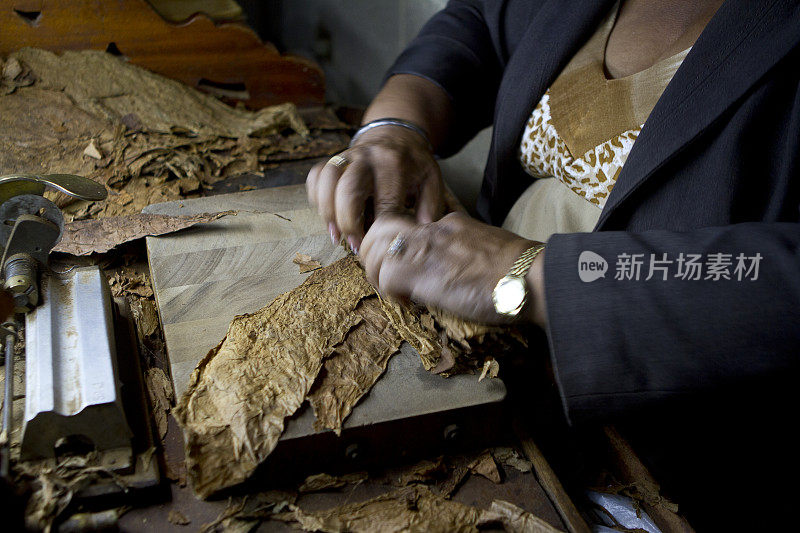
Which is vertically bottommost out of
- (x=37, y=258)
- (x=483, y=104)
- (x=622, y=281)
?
(x=622, y=281)

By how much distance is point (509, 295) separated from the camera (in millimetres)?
730

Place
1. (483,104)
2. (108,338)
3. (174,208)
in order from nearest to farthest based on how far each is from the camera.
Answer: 1. (108,338)
2. (174,208)
3. (483,104)

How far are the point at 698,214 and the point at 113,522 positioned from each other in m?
0.85

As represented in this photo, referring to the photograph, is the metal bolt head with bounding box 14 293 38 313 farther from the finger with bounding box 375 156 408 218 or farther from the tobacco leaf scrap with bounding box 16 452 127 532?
the finger with bounding box 375 156 408 218

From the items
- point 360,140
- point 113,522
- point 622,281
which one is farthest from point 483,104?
point 113,522

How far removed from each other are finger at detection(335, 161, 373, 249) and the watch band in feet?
1.05

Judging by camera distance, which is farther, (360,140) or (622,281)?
(360,140)

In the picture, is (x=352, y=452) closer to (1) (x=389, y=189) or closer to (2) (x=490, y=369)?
(2) (x=490, y=369)

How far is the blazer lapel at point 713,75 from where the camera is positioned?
789mm

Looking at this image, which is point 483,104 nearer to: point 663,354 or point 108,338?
point 663,354

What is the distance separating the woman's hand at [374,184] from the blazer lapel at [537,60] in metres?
0.19

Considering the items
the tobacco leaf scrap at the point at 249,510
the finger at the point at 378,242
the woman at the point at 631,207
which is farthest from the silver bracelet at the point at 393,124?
the tobacco leaf scrap at the point at 249,510

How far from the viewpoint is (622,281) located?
2.28 feet

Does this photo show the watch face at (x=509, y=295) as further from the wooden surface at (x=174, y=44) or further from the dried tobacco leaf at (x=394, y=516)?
the wooden surface at (x=174, y=44)
